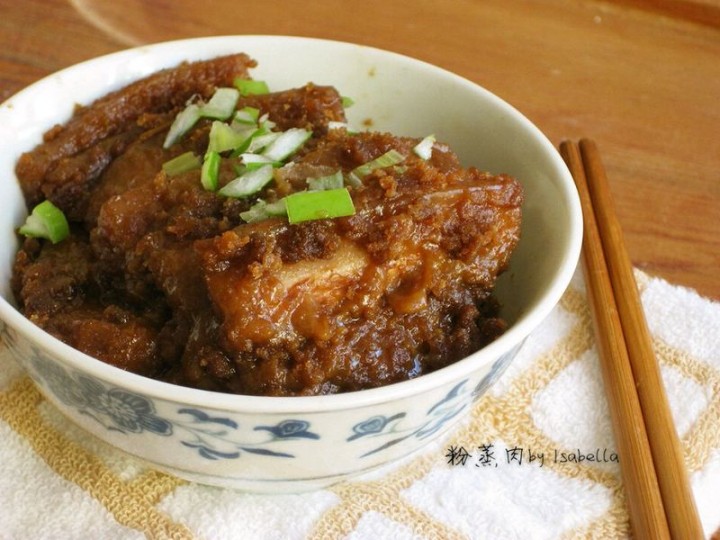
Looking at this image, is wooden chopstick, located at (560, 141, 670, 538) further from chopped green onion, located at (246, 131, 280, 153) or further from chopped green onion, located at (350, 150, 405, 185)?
chopped green onion, located at (246, 131, 280, 153)

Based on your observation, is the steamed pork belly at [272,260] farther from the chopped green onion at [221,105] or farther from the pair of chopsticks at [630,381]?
the pair of chopsticks at [630,381]

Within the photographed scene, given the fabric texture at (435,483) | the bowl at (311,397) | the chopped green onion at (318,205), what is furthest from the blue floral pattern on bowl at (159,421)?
the chopped green onion at (318,205)

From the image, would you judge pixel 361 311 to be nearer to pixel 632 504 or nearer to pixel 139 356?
pixel 139 356

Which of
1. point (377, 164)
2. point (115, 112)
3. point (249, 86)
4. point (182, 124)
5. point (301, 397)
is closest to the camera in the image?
point (301, 397)

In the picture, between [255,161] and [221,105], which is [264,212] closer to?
[255,161]

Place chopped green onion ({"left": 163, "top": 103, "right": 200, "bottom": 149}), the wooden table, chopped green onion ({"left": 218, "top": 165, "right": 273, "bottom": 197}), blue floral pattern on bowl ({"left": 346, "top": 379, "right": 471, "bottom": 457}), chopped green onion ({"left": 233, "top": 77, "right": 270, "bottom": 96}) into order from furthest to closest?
A: the wooden table → chopped green onion ({"left": 233, "top": 77, "right": 270, "bottom": 96}) → chopped green onion ({"left": 163, "top": 103, "right": 200, "bottom": 149}) → chopped green onion ({"left": 218, "top": 165, "right": 273, "bottom": 197}) → blue floral pattern on bowl ({"left": 346, "top": 379, "right": 471, "bottom": 457})

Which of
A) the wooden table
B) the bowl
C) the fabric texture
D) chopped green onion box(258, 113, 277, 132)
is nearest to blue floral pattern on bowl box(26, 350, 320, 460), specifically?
the bowl

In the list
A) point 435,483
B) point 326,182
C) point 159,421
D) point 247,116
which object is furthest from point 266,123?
point 435,483
